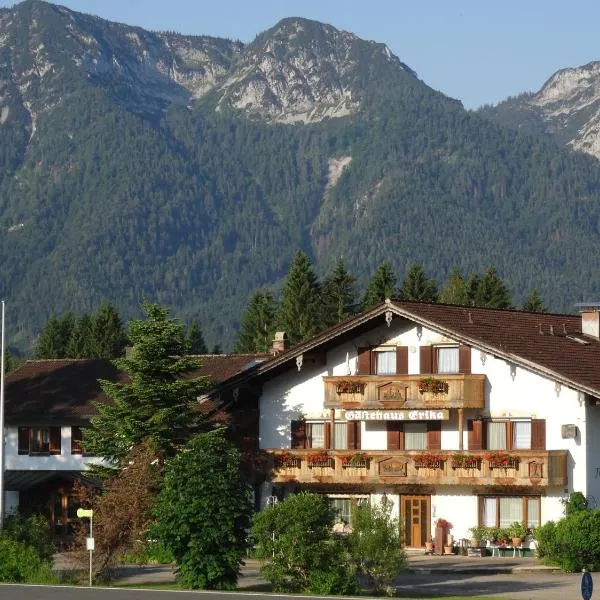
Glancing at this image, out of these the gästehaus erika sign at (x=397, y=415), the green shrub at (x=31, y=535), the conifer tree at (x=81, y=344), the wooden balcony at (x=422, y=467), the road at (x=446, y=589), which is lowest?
the road at (x=446, y=589)

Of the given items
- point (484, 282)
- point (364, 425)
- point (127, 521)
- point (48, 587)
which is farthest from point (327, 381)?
point (484, 282)

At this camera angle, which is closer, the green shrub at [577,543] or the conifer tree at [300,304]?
the green shrub at [577,543]

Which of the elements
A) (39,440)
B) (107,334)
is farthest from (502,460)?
(107,334)

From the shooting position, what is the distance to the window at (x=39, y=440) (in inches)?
2913

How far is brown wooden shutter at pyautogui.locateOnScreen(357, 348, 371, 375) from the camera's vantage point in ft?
207

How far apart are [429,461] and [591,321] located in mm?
9961

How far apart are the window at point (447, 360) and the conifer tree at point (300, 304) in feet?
261

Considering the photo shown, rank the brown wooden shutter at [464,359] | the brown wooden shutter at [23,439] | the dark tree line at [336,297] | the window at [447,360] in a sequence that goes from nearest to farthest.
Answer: the brown wooden shutter at [464,359], the window at [447,360], the brown wooden shutter at [23,439], the dark tree line at [336,297]

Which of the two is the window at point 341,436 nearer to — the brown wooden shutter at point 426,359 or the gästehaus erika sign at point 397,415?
the gästehaus erika sign at point 397,415

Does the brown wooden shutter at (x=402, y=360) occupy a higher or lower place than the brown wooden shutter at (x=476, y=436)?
higher

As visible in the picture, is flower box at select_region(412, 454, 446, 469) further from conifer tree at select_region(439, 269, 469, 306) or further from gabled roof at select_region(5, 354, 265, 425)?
conifer tree at select_region(439, 269, 469, 306)

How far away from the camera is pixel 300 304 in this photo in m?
145

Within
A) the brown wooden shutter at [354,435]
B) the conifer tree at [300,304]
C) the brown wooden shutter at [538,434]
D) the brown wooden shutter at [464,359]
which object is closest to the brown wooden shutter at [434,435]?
the brown wooden shutter at [464,359]

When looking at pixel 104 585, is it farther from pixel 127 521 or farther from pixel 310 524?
pixel 310 524
